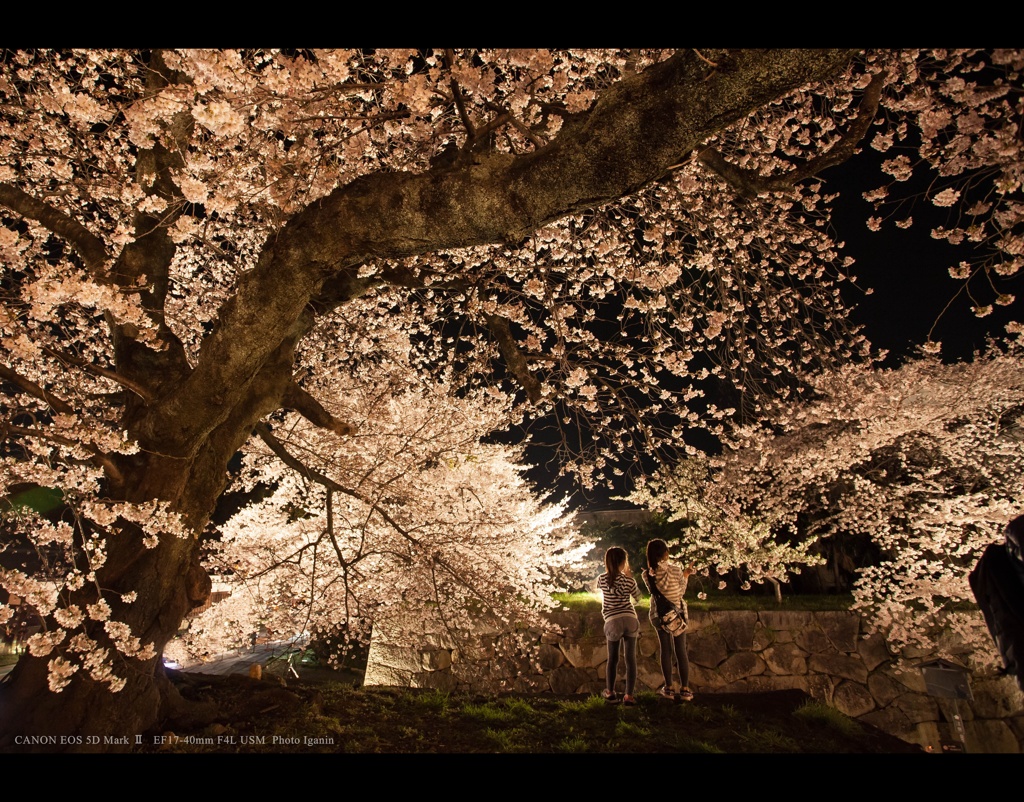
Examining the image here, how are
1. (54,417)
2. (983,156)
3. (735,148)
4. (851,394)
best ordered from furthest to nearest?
(851,394), (735,148), (54,417), (983,156)

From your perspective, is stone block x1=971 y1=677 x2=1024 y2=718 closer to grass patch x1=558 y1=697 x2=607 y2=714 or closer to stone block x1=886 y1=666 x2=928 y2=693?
stone block x1=886 y1=666 x2=928 y2=693

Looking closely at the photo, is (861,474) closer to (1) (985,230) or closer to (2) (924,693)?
(2) (924,693)

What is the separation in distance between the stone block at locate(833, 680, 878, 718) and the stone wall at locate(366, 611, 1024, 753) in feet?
0.04

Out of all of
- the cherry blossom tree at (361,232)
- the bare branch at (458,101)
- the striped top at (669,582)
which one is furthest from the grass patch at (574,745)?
the bare branch at (458,101)

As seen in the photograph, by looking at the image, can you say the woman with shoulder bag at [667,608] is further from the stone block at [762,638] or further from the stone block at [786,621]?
the stone block at [786,621]

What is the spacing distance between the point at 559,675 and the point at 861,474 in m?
6.75

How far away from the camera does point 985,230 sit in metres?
2.83

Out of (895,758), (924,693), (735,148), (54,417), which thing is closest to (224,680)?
(54,417)

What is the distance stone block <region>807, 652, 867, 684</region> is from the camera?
7.42 m

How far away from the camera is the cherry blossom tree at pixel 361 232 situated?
2645 millimetres

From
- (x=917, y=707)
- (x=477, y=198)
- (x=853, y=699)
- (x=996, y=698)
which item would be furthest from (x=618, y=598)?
(x=996, y=698)

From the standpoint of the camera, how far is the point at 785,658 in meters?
7.71

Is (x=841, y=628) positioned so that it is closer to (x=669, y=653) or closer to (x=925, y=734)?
(x=925, y=734)

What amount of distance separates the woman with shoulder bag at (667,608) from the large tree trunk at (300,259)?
3378 mm
